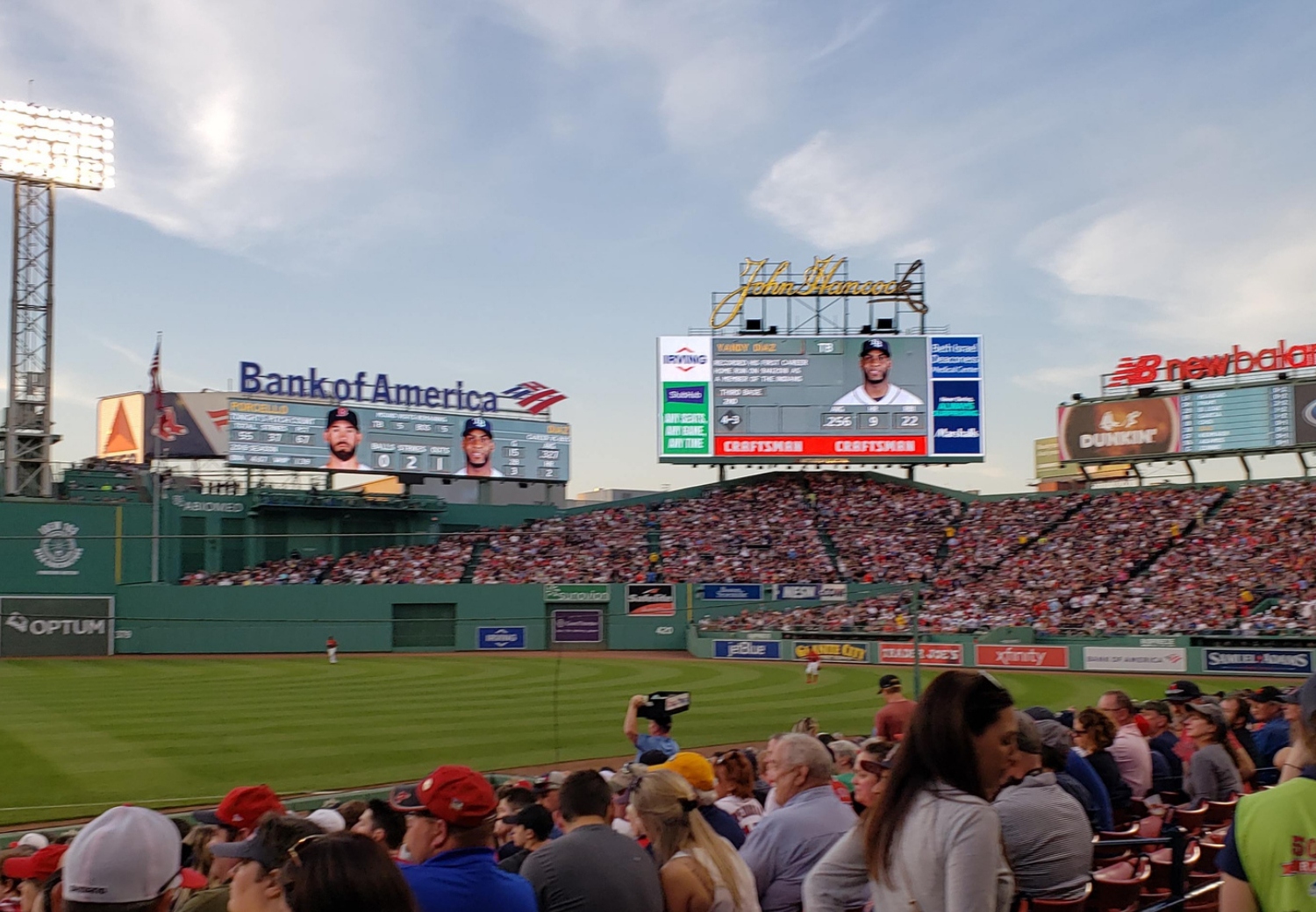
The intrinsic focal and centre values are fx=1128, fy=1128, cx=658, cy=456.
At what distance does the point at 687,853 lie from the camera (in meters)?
4.39

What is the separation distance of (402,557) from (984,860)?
4691cm

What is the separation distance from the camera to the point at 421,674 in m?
33.4

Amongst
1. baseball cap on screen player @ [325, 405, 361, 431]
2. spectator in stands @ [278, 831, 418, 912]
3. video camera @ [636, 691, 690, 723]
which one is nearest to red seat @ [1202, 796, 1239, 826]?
video camera @ [636, 691, 690, 723]

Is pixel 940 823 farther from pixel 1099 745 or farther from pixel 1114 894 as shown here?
pixel 1099 745

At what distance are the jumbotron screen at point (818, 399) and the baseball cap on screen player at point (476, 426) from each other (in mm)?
8824

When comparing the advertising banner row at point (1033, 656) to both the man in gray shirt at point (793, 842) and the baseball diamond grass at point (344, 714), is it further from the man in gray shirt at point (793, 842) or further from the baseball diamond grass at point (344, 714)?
the man in gray shirt at point (793, 842)

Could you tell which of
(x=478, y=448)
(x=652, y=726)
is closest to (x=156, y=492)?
(x=478, y=448)

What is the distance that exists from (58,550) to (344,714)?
22483mm

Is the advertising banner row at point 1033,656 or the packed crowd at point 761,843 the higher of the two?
the packed crowd at point 761,843

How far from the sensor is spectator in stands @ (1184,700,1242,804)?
323 inches

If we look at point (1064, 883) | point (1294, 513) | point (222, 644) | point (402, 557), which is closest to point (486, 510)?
point (402, 557)

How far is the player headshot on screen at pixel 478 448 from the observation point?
52.6 metres

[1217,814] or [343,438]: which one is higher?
[343,438]

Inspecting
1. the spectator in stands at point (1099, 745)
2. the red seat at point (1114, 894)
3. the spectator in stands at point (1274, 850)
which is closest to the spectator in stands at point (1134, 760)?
the spectator in stands at point (1099, 745)
